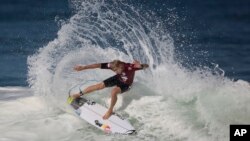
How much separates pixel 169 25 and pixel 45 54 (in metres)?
13.9

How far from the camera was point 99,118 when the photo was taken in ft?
44.1

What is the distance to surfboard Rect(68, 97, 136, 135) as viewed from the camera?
511 inches

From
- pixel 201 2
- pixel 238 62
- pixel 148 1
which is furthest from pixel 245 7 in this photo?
pixel 238 62

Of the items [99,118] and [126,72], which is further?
[126,72]

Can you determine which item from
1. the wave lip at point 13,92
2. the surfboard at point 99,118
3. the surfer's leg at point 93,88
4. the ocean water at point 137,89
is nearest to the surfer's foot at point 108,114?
the surfboard at point 99,118

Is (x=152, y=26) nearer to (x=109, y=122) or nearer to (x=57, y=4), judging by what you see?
(x=57, y=4)

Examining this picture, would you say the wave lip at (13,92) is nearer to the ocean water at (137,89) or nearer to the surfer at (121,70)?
the ocean water at (137,89)

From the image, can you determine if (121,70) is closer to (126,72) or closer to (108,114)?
(126,72)

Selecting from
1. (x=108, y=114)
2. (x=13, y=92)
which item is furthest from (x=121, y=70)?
(x=13, y=92)

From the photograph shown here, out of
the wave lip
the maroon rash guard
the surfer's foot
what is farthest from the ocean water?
the maroon rash guard

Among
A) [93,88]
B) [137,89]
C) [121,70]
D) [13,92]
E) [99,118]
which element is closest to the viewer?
[99,118]

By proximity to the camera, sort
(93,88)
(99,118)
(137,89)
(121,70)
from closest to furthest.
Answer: (99,118)
(121,70)
(93,88)
(137,89)

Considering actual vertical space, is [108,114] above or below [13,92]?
below

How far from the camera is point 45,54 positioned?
1591cm
